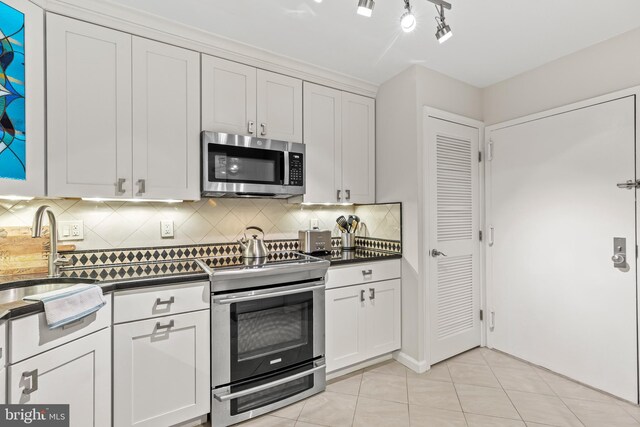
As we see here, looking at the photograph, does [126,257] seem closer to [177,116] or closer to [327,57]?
[177,116]

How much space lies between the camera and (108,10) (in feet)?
5.73

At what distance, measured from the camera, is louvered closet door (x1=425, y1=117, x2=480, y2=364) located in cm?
254

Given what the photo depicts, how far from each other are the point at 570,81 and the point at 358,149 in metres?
1.68

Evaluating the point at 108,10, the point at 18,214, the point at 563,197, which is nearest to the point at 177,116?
the point at 108,10

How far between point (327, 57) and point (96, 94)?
1569mm

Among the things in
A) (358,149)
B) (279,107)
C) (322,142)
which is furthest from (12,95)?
(358,149)

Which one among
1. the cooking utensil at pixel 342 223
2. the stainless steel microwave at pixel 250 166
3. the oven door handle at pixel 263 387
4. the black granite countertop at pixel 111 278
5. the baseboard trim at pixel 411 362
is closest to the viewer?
the black granite countertop at pixel 111 278

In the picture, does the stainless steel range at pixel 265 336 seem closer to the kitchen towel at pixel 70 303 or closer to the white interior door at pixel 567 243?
the kitchen towel at pixel 70 303

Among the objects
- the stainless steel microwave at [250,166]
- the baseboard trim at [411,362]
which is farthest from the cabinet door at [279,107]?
the baseboard trim at [411,362]

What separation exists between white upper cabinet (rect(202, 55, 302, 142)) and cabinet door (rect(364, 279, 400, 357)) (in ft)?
4.57

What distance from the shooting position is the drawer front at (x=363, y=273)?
228 cm

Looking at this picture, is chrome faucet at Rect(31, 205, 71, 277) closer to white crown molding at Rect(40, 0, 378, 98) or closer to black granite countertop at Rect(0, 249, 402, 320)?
black granite countertop at Rect(0, 249, 402, 320)

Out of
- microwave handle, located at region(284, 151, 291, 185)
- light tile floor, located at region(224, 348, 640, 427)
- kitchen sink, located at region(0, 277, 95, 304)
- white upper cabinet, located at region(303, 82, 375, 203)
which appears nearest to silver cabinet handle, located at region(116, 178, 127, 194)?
kitchen sink, located at region(0, 277, 95, 304)

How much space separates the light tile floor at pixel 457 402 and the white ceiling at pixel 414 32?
247cm
